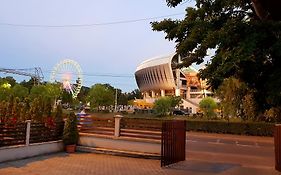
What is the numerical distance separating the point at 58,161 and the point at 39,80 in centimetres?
8332

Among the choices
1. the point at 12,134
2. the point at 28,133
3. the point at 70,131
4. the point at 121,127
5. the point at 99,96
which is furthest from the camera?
the point at 99,96

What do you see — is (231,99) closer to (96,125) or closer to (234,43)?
(96,125)

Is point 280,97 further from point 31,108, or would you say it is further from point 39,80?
point 39,80

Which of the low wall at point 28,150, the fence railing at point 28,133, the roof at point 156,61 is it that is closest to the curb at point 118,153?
the low wall at point 28,150

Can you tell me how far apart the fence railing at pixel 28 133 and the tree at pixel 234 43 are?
23.0 ft

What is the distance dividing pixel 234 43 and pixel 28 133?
31.2 feet

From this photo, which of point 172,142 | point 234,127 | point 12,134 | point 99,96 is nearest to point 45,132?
point 12,134

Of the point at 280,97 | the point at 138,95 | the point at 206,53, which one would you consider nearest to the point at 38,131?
the point at 206,53

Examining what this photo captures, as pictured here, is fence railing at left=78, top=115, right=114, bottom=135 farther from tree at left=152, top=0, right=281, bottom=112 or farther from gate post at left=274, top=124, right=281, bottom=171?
tree at left=152, top=0, right=281, bottom=112

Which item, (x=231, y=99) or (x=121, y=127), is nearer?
(x=121, y=127)

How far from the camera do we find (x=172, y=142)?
46.9 feet

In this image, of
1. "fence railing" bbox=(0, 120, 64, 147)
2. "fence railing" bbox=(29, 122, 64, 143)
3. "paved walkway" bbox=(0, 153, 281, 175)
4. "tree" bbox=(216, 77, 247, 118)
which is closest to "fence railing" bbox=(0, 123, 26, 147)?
"fence railing" bbox=(0, 120, 64, 147)

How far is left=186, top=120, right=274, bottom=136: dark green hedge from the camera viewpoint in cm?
3123

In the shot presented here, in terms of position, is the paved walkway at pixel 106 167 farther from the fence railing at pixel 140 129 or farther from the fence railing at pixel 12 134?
the fence railing at pixel 140 129
